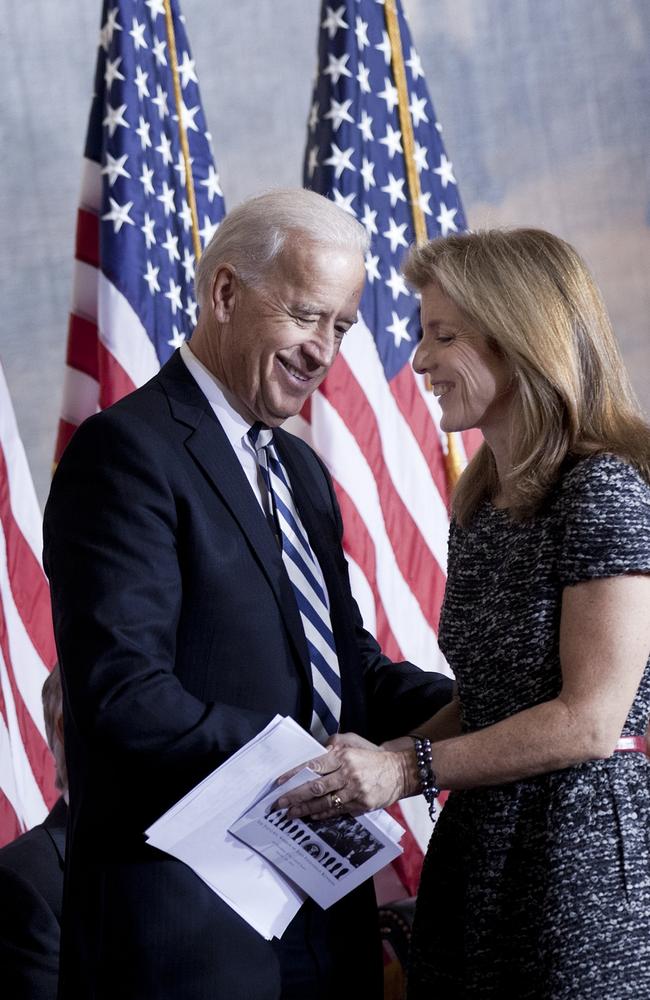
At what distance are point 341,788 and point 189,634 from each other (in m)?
0.35

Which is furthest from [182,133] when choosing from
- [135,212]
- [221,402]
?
[221,402]

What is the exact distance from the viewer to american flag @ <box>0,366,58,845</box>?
3562 millimetres

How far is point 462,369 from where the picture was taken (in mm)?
1852

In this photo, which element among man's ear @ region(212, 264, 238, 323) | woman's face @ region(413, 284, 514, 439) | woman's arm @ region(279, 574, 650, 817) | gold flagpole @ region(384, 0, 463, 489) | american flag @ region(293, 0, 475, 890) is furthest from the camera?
gold flagpole @ region(384, 0, 463, 489)

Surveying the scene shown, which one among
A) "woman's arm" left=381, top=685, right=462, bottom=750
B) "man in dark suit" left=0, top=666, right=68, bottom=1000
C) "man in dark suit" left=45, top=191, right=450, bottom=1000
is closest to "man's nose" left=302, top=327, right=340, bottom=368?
"man in dark suit" left=45, top=191, right=450, bottom=1000

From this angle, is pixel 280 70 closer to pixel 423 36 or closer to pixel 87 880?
pixel 423 36

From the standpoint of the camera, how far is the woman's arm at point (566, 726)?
1.60 meters

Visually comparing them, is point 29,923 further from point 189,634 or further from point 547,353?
point 547,353

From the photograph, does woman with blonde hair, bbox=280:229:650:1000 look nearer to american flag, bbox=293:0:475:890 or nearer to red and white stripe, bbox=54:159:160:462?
american flag, bbox=293:0:475:890

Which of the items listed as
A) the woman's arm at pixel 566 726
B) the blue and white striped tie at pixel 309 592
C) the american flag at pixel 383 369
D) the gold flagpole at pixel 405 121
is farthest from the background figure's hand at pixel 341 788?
the gold flagpole at pixel 405 121

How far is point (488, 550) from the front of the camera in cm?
184

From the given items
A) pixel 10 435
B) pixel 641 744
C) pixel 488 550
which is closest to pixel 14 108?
pixel 10 435

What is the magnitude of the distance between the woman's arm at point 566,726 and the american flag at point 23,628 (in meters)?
2.08

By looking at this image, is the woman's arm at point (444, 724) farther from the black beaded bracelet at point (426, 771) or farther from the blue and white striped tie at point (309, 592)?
the black beaded bracelet at point (426, 771)
